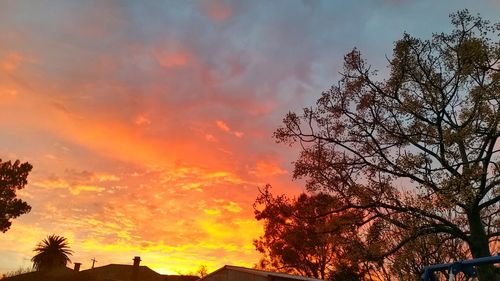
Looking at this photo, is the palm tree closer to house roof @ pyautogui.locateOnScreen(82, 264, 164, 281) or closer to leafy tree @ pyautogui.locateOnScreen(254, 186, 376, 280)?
house roof @ pyautogui.locateOnScreen(82, 264, 164, 281)

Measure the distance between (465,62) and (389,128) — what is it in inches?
171

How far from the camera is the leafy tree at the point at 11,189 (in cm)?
3772

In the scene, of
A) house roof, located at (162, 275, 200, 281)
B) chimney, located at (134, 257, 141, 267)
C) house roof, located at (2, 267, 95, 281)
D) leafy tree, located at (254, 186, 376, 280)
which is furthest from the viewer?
house roof, located at (162, 275, 200, 281)

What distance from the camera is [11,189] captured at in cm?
3894

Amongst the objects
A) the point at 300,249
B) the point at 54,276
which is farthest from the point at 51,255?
the point at 300,249

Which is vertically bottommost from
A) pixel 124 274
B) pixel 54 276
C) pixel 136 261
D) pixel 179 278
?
pixel 179 278

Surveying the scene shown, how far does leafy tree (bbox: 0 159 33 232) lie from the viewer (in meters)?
37.7

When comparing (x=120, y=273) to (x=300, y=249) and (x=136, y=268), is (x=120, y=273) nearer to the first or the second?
(x=136, y=268)

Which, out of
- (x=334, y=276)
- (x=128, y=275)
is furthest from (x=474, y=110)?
(x=128, y=275)

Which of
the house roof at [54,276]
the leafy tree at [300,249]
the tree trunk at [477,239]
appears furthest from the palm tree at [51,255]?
the tree trunk at [477,239]

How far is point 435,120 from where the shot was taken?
19531 millimetres

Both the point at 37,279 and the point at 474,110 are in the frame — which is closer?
the point at 474,110

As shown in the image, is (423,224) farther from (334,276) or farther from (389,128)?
(334,276)

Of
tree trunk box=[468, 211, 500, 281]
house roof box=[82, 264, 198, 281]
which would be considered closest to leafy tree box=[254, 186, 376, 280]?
tree trunk box=[468, 211, 500, 281]
